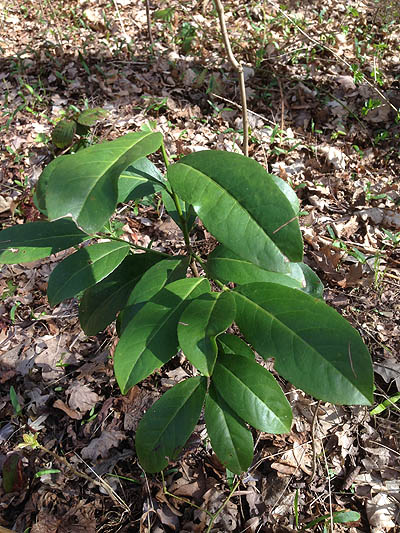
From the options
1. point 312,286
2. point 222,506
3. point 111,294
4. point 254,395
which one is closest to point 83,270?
point 111,294

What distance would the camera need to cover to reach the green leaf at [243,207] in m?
0.87

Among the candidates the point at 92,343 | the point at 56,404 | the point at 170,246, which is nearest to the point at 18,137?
the point at 170,246

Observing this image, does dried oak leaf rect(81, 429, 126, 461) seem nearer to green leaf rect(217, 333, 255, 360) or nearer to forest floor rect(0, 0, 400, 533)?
forest floor rect(0, 0, 400, 533)

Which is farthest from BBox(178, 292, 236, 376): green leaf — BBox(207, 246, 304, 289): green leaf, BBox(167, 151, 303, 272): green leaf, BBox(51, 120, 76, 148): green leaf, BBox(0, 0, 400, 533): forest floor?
BBox(51, 120, 76, 148): green leaf

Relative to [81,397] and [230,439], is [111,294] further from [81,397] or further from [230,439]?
[81,397]

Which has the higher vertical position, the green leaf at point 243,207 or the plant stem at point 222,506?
the green leaf at point 243,207

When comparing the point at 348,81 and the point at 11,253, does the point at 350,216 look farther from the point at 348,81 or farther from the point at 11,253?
the point at 11,253

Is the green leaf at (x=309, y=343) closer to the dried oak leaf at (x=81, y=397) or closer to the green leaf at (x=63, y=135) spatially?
the dried oak leaf at (x=81, y=397)

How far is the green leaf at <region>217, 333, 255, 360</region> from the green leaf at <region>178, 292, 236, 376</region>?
151mm

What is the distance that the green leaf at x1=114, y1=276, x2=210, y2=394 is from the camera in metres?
1.12

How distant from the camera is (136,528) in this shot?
162 cm

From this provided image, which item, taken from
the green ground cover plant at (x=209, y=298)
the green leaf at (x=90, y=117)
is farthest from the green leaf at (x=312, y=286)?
the green leaf at (x=90, y=117)

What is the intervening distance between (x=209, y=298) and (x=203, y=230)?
1.50 metres

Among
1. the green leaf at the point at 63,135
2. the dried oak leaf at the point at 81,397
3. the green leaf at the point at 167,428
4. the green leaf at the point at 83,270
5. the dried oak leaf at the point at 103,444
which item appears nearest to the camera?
the green leaf at the point at 167,428
